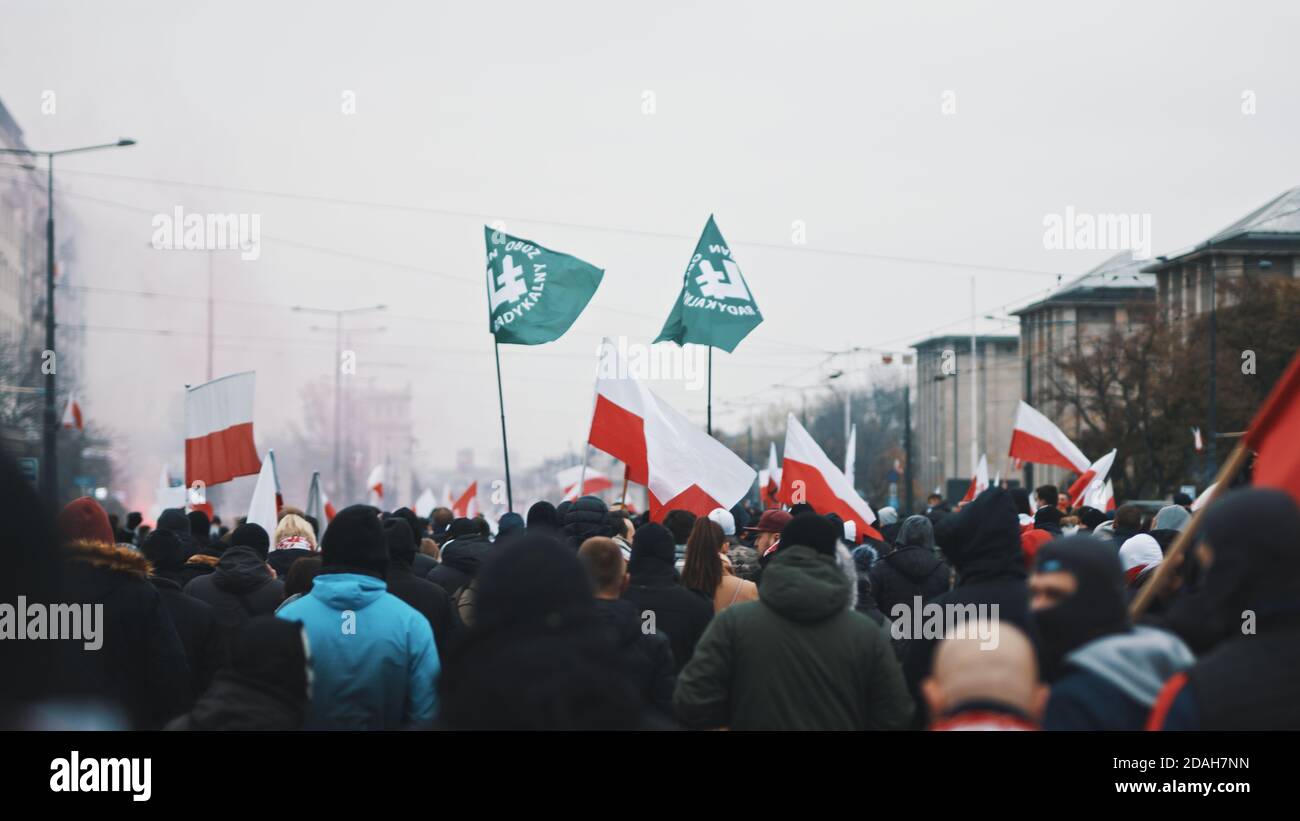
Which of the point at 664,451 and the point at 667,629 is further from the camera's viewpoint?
the point at 664,451

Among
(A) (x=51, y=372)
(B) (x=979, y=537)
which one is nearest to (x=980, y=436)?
(A) (x=51, y=372)

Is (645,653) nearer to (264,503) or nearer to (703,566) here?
(703,566)

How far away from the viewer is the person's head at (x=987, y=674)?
141 inches

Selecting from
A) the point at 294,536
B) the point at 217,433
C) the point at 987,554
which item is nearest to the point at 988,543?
the point at 987,554

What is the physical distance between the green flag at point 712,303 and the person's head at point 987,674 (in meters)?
11.8

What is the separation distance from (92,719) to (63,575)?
1.81ft

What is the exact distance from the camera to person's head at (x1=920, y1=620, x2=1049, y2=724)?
11.8ft

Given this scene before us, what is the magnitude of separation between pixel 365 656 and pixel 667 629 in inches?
76.5

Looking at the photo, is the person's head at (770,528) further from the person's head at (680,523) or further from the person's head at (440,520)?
the person's head at (440,520)

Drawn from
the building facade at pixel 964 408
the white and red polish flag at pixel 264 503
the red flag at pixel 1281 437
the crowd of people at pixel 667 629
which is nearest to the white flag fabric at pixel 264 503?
the white and red polish flag at pixel 264 503

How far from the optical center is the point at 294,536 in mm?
9805

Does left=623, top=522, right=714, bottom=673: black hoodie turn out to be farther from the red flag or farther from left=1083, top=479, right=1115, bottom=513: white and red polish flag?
left=1083, top=479, right=1115, bottom=513: white and red polish flag
